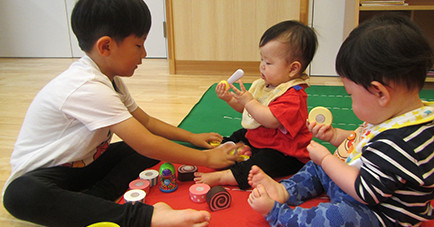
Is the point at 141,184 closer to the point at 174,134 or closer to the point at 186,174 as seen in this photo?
the point at 186,174

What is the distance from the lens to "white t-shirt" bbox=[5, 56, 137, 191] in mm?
779

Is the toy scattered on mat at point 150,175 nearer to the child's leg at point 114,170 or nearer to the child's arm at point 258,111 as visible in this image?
the child's leg at point 114,170

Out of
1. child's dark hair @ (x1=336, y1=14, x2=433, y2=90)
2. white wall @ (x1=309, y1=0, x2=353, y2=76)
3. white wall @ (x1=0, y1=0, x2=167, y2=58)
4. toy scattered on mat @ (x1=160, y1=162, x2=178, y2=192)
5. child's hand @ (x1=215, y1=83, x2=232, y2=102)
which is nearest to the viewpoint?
child's dark hair @ (x1=336, y1=14, x2=433, y2=90)

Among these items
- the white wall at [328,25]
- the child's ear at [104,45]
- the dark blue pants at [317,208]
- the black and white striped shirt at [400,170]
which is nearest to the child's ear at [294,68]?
the dark blue pants at [317,208]

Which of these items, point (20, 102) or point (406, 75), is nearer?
point (406, 75)

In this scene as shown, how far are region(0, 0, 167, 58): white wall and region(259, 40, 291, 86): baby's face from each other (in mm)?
2325

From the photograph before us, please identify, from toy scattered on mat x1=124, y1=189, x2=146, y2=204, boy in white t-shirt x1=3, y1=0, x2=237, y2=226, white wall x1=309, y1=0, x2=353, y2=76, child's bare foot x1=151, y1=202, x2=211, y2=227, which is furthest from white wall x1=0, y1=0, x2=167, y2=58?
child's bare foot x1=151, y1=202, x2=211, y2=227

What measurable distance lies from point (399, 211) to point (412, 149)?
0.42 feet

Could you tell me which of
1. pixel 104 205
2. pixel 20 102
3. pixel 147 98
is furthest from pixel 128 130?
pixel 20 102

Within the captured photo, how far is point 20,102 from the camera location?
→ 1842mm

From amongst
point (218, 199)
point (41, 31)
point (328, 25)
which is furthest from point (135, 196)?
point (41, 31)

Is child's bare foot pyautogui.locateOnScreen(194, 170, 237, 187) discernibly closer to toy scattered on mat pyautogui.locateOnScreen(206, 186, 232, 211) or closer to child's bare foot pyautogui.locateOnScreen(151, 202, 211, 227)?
toy scattered on mat pyautogui.locateOnScreen(206, 186, 232, 211)

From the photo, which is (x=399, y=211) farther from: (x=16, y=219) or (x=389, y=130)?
(x=16, y=219)

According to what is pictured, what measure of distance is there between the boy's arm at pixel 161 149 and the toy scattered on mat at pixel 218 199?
0.36 feet
